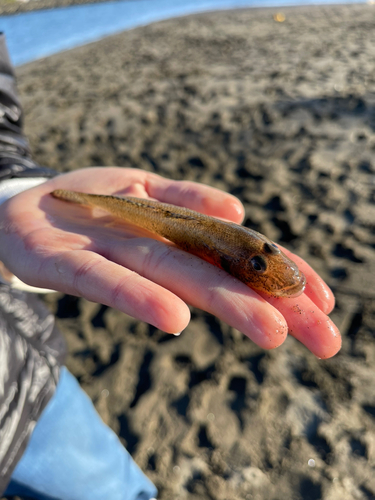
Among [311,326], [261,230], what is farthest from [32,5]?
[311,326]

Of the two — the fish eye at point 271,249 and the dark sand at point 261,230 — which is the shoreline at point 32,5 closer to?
the dark sand at point 261,230

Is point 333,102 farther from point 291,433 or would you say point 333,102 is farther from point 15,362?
point 15,362

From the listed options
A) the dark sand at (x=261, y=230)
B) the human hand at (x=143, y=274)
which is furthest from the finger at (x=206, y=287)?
the dark sand at (x=261, y=230)

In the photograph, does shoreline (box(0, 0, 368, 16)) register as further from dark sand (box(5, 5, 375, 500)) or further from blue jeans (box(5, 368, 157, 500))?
blue jeans (box(5, 368, 157, 500))

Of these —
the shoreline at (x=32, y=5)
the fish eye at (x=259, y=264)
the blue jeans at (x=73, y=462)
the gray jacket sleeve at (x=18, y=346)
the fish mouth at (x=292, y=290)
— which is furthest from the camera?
the shoreline at (x=32, y=5)

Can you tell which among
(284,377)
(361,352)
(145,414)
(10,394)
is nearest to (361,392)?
(361,352)

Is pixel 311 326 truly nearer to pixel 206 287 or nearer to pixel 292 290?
pixel 292 290

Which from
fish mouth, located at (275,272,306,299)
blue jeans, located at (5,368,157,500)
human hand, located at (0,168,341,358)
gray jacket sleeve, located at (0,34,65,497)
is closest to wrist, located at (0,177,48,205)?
gray jacket sleeve, located at (0,34,65,497)
